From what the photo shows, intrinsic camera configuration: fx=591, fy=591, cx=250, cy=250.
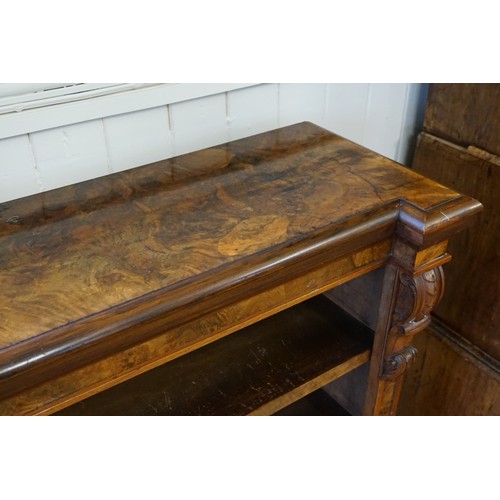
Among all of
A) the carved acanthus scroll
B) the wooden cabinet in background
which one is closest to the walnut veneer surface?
the carved acanthus scroll

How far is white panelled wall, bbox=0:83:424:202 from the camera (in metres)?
0.98

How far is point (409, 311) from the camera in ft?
3.30

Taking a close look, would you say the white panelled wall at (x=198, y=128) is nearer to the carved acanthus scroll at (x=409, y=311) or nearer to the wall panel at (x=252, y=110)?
→ the wall panel at (x=252, y=110)

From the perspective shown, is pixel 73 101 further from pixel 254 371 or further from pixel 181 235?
pixel 254 371

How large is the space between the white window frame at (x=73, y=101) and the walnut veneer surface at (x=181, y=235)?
0.11 metres

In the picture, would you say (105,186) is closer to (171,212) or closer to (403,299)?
(171,212)

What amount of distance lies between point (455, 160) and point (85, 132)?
2.71ft

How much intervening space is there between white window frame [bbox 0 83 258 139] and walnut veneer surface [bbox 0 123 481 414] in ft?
0.35

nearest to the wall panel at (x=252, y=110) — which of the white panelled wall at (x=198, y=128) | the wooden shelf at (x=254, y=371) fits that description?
the white panelled wall at (x=198, y=128)

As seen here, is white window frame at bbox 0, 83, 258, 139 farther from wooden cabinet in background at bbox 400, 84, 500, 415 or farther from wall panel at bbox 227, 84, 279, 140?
wooden cabinet in background at bbox 400, 84, 500, 415

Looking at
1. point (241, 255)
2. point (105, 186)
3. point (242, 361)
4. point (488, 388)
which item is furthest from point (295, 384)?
point (488, 388)

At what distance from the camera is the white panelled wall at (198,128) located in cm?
98

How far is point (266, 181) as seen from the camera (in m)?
0.98


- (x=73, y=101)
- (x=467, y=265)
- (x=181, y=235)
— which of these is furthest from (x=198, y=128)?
(x=467, y=265)
